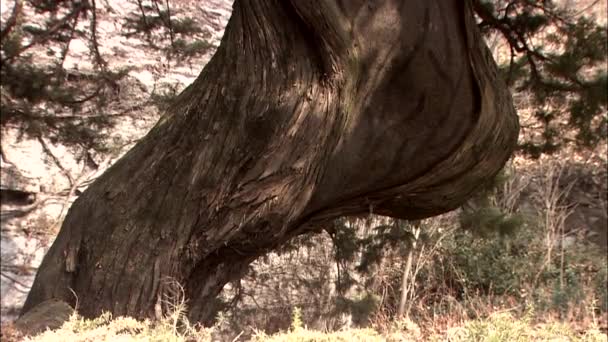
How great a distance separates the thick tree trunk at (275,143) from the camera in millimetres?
3299

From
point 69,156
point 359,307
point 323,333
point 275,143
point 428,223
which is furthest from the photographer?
point 69,156

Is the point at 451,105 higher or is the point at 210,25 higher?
the point at 210,25

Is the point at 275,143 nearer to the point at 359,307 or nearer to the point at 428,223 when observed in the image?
the point at 359,307

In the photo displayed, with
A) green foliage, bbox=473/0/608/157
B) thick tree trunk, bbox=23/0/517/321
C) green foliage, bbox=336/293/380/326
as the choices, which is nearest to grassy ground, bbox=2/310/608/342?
thick tree trunk, bbox=23/0/517/321

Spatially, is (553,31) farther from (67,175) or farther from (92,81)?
(67,175)

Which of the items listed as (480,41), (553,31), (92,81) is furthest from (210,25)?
(480,41)

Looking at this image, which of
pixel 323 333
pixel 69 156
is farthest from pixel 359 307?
pixel 323 333

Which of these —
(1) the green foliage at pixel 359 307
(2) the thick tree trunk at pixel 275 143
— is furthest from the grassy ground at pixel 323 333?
(1) the green foliage at pixel 359 307

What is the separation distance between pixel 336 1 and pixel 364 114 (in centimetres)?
73

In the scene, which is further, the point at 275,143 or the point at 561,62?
the point at 561,62

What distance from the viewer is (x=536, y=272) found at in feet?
31.3

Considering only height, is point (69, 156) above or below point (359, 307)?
above

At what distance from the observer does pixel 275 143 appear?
328 centimetres

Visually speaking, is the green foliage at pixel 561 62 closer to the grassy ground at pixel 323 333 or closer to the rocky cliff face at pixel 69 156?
the grassy ground at pixel 323 333
